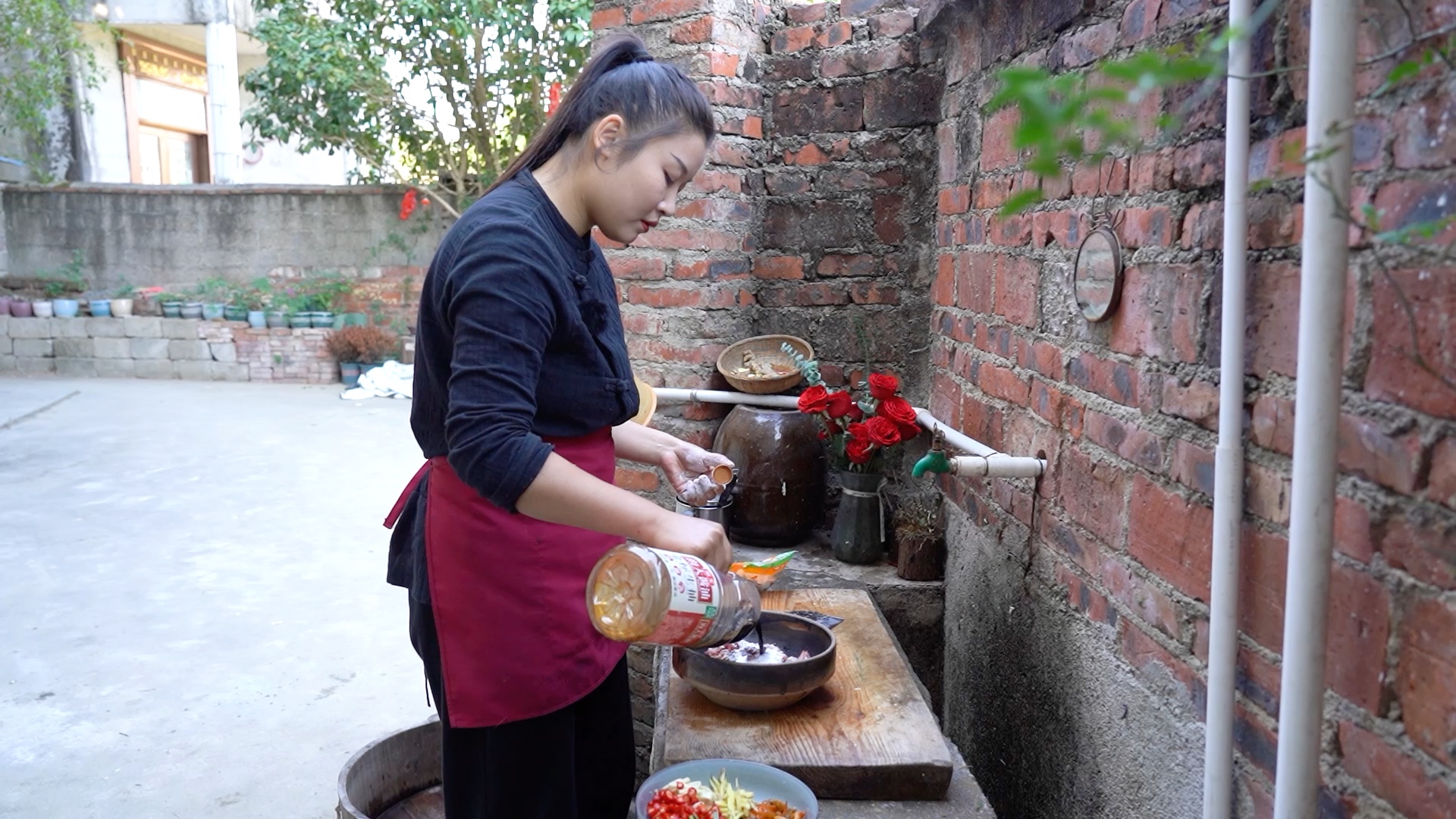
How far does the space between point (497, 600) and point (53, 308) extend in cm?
1126

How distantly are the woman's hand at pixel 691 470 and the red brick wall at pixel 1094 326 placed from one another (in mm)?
650

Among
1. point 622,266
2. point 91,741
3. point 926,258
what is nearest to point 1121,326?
point 926,258

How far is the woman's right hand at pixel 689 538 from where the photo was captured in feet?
4.91

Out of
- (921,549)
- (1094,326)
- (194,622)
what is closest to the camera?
(1094,326)

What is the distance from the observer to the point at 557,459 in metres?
1.47

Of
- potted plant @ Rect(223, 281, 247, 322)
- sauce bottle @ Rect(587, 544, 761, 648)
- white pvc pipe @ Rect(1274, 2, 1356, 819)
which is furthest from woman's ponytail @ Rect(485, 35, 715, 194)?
potted plant @ Rect(223, 281, 247, 322)

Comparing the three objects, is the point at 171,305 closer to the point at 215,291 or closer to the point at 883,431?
the point at 215,291

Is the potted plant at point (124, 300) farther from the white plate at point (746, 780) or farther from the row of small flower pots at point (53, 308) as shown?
the white plate at point (746, 780)

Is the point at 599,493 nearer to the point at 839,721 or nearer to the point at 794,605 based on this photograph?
the point at 839,721

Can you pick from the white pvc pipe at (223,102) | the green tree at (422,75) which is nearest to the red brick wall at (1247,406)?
the green tree at (422,75)

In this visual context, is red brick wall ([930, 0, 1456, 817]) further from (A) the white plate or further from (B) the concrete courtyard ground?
(B) the concrete courtyard ground

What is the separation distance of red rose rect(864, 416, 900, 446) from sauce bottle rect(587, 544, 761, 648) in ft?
3.80

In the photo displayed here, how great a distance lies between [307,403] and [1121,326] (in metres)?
8.90

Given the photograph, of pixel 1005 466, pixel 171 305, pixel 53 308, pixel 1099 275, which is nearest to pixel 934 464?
pixel 1005 466
